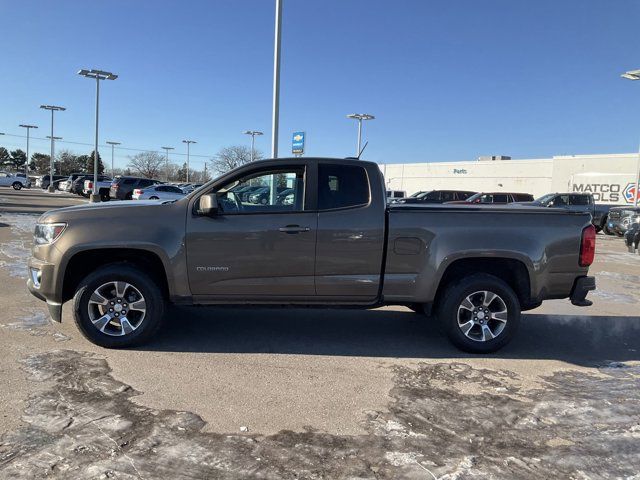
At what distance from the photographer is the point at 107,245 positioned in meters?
5.09

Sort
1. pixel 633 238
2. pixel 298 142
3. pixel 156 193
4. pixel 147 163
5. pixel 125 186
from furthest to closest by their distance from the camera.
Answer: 1. pixel 147 163
2. pixel 125 186
3. pixel 156 193
4. pixel 298 142
5. pixel 633 238

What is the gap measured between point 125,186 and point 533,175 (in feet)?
118

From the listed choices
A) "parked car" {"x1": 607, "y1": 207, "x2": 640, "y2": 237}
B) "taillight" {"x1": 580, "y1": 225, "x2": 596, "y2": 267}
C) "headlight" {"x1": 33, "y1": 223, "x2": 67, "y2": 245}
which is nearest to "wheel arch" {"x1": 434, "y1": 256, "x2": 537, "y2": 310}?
"taillight" {"x1": 580, "y1": 225, "x2": 596, "y2": 267}

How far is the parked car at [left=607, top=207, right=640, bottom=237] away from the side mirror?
70.3 feet

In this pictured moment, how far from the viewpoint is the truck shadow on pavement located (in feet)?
18.1

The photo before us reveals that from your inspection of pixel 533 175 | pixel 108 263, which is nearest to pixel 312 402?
pixel 108 263

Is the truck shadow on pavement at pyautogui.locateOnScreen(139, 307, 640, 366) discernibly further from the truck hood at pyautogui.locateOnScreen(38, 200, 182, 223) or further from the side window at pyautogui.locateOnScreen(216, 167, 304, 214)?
the side window at pyautogui.locateOnScreen(216, 167, 304, 214)

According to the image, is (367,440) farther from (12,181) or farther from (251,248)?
(12,181)

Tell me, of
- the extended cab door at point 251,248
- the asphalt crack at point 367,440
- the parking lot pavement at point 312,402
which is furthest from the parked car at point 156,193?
the asphalt crack at point 367,440

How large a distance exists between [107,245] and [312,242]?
6.59 ft

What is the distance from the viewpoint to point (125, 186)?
35719mm

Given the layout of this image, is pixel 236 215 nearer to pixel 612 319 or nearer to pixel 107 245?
pixel 107 245

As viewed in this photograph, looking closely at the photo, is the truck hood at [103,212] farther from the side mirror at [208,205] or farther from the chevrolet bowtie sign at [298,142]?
the chevrolet bowtie sign at [298,142]

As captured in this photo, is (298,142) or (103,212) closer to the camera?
(103,212)
